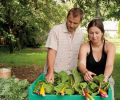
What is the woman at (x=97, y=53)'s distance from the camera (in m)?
3.80

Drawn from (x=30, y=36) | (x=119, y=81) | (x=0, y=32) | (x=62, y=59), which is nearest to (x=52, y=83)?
(x=62, y=59)

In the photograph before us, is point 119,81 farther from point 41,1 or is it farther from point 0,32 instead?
point 0,32

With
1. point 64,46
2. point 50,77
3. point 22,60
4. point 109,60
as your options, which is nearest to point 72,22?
point 64,46

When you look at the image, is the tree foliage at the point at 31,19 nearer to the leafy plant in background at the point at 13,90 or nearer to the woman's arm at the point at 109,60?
the leafy plant in background at the point at 13,90

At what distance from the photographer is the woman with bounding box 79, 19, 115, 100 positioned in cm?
380

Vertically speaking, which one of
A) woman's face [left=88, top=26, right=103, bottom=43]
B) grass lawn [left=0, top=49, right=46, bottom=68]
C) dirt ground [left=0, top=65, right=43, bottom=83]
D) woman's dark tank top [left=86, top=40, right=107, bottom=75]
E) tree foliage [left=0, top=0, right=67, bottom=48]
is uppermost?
woman's face [left=88, top=26, right=103, bottom=43]

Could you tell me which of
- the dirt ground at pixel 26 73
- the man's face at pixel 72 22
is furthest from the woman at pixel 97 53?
the dirt ground at pixel 26 73

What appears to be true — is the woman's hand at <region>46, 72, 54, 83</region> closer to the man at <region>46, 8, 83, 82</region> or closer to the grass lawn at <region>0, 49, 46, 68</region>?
the man at <region>46, 8, 83, 82</region>

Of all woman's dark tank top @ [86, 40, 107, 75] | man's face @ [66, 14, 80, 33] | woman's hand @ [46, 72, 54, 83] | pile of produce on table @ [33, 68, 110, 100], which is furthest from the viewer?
man's face @ [66, 14, 80, 33]

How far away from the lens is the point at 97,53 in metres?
3.95

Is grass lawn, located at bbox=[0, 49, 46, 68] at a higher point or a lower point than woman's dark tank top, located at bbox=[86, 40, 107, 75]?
lower

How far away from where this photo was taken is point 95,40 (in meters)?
3.82

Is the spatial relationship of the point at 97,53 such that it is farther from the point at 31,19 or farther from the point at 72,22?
the point at 31,19

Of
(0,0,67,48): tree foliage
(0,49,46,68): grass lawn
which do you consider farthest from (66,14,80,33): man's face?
(0,0,67,48): tree foliage
